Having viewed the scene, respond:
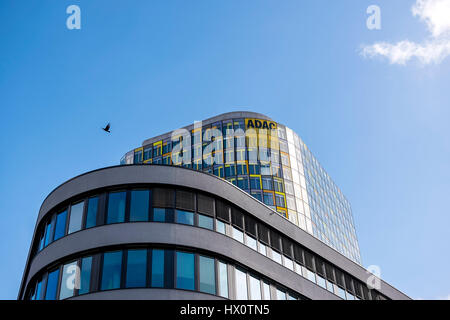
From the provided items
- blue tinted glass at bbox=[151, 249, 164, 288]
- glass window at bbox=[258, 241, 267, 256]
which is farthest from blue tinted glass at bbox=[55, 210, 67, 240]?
glass window at bbox=[258, 241, 267, 256]

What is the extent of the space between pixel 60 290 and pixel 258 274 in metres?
10.3

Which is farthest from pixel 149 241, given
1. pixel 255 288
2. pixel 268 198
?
pixel 268 198

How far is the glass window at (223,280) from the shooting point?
2464cm

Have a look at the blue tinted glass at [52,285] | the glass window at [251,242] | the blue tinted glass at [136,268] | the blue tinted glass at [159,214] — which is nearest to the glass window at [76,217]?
the blue tinted glass at [52,285]

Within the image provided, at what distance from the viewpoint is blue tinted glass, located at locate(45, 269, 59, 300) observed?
2434cm

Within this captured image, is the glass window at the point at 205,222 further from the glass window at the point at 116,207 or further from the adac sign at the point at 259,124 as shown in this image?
the adac sign at the point at 259,124

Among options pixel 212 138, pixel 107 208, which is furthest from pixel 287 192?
pixel 107 208

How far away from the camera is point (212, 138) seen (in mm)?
74312

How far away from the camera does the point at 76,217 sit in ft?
86.0

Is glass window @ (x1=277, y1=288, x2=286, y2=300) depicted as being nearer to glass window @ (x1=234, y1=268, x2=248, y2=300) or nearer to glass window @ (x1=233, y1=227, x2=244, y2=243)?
glass window @ (x1=234, y1=268, x2=248, y2=300)

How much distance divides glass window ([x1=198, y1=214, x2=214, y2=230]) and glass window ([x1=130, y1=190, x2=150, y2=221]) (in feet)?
9.54

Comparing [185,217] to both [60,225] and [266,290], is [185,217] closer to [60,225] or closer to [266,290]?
[266,290]

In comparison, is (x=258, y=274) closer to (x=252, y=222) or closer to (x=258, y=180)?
(x=252, y=222)

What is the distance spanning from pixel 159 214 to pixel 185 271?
336cm
